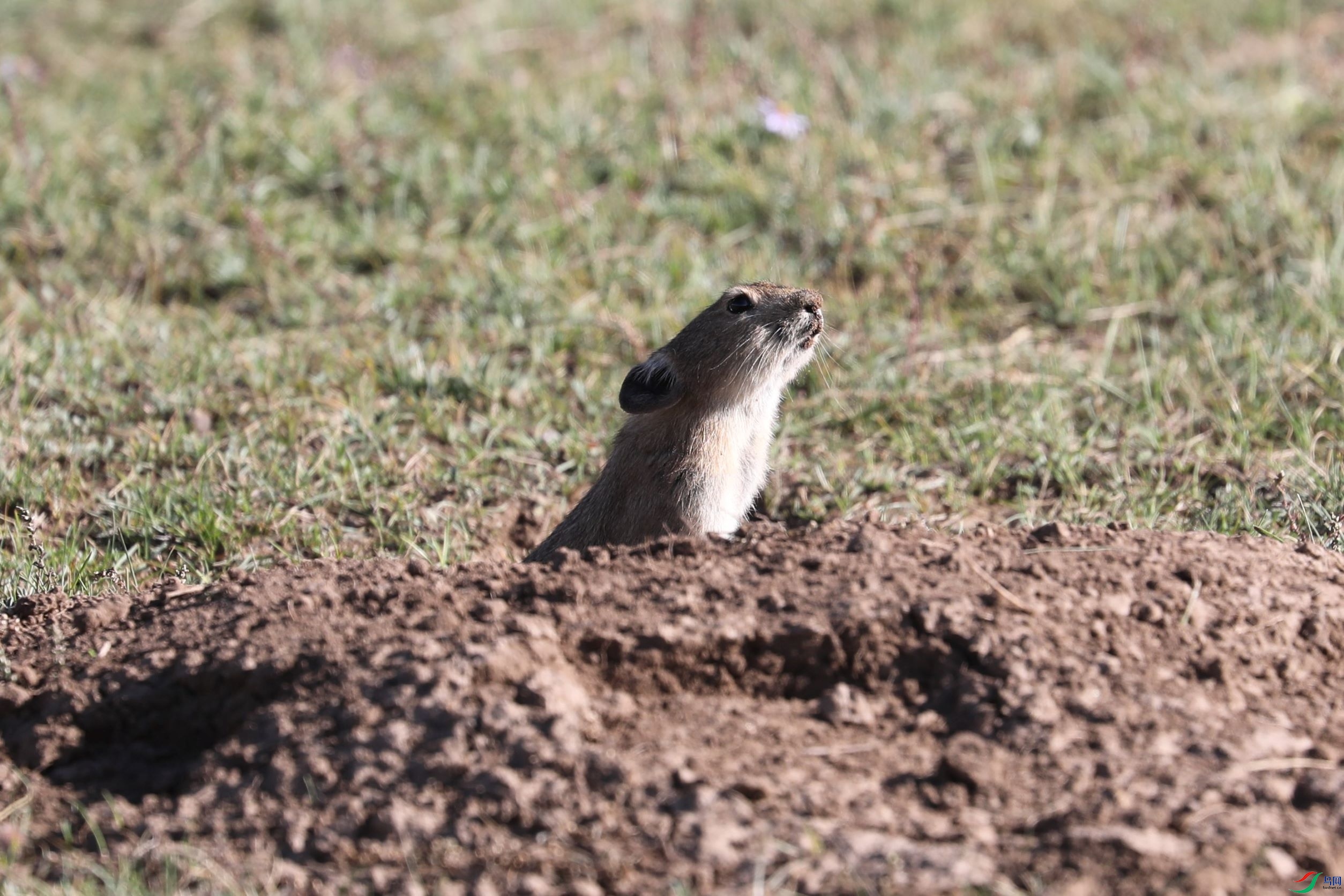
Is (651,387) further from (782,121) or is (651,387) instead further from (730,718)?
(782,121)

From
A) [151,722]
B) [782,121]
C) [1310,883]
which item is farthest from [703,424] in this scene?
[782,121]

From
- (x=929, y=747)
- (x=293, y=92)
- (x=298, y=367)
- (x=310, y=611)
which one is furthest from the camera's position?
(x=293, y=92)

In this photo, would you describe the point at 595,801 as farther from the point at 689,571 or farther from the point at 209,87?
the point at 209,87

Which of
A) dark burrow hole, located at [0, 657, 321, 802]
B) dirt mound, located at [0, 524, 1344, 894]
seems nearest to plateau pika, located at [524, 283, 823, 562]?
dirt mound, located at [0, 524, 1344, 894]

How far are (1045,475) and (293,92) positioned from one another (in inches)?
190

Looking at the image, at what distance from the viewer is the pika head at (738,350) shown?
5074 millimetres

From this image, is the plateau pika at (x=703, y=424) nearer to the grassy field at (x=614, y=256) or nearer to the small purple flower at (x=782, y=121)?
the grassy field at (x=614, y=256)

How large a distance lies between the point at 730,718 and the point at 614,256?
162 inches

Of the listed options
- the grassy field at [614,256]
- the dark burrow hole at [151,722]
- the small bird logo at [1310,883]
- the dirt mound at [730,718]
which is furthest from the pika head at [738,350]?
the small bird logo at [1310,883]

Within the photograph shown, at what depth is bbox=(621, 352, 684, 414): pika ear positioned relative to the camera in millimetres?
4898

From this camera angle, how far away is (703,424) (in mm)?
5090

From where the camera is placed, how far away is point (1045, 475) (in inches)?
219

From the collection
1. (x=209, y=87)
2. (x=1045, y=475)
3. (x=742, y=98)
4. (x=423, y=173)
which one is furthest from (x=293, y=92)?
(x=1045, y=475)

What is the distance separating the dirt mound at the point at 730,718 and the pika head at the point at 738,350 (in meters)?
1.12
